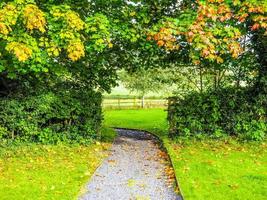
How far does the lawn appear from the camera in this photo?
11273 mm

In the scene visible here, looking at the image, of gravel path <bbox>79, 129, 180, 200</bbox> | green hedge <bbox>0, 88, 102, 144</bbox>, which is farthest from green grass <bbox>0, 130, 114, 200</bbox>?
green hedge <bbox>0, 88, 102, 144</bbox>

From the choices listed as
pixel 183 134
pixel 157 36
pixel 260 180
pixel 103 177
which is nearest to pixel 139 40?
pixel 157 36

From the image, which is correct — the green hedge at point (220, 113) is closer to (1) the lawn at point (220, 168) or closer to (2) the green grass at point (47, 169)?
(1) the lawn at point (220, 168)

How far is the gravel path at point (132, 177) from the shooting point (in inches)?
445

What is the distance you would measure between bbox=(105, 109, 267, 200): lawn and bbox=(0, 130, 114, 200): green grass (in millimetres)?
2758

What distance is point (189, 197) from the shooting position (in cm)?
1076

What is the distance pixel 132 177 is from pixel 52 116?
612 cm

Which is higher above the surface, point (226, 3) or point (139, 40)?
point (226, 3)

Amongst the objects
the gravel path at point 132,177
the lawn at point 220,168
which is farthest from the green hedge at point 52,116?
the lawn at point 220,168

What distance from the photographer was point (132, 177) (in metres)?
13.4

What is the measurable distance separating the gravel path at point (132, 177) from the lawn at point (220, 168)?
526 millimetres

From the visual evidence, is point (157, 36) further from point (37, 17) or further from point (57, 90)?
point (57, 90)

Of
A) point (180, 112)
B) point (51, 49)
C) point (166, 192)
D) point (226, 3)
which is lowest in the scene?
point (166, 192)

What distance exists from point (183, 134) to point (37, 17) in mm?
8358
